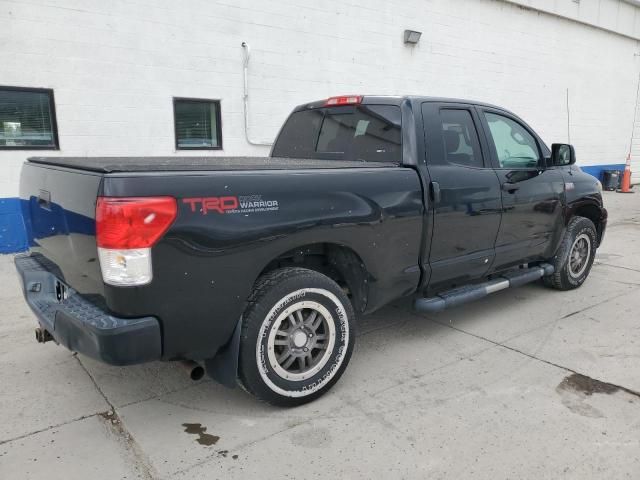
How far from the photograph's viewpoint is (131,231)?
2.30 m

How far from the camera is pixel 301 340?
3061 millimetres

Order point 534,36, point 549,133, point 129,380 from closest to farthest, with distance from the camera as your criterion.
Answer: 1. point 129,380
2. point 534,36
3. point 549,133

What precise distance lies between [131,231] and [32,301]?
1.28 m

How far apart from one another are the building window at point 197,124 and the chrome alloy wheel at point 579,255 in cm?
545

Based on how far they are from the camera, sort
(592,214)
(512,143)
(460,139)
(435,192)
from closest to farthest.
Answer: (435,192), (460,139), (512,143), (592,214)

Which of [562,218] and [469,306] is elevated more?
[562,218]

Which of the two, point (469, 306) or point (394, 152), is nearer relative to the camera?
point (394, 152)

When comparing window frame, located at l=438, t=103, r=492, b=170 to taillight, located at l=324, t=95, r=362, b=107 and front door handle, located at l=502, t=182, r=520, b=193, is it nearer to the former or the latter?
front door handle, located at l=502, t=182, r=520, b=193

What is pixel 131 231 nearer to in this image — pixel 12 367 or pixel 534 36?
pixel 12 367

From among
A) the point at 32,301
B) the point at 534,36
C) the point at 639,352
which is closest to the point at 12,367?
the point at 32,301

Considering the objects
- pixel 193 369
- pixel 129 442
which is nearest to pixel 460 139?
pixel 193 369

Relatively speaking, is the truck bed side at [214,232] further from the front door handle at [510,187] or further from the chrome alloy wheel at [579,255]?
the chrome alloy wheel at [579,255]

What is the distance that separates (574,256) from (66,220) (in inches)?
195

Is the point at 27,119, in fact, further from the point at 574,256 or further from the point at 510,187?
the point at 574,256
